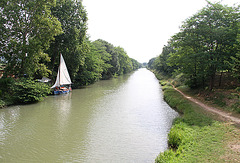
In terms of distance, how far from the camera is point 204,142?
29.5 ft

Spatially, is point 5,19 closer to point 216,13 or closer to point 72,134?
point 72,134

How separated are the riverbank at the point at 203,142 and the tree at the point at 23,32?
20.3 meters

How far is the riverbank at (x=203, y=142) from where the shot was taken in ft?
24.9

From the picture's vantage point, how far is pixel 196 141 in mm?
9375

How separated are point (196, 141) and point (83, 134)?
7.53 metres

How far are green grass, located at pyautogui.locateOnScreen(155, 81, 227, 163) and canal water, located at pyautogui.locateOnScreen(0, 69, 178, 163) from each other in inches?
38.4

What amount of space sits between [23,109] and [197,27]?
72.7 feet

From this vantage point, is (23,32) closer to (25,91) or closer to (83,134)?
(25,91)

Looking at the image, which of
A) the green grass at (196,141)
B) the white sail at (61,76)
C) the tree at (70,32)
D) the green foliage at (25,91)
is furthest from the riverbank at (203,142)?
the tree at (70,32)

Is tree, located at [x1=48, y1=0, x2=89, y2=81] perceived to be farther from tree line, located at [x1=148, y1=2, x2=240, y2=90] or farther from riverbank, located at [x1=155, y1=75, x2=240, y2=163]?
riverbank, located at [x1=155, y1=75, x2=240, y2=163]

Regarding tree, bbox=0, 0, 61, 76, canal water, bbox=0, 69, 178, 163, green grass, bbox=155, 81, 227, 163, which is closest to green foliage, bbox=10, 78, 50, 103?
canal water, bbox=0, 69, 178, 163

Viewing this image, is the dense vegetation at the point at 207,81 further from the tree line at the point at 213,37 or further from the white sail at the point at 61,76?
the white sail at the point at 61,76

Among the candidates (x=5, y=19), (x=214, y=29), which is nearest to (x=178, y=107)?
(x=214, y=29)

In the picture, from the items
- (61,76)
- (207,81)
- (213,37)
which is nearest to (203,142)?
(213,37)
